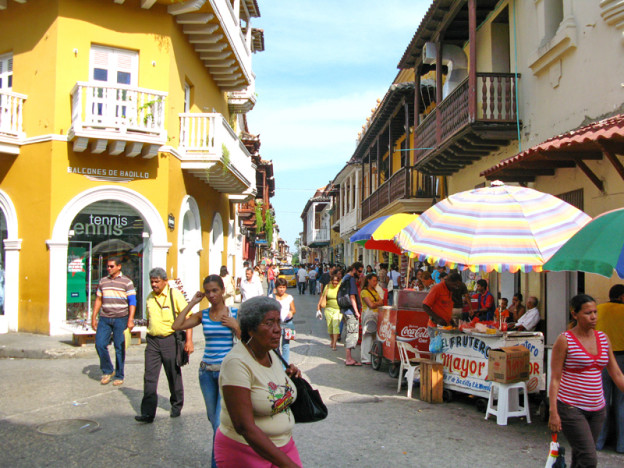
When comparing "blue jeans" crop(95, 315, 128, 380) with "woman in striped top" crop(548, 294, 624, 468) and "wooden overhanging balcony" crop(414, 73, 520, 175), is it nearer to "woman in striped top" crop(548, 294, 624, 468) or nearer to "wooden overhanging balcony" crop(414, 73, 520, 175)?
"woman in striped top" crop(548, 294, 624, 468)

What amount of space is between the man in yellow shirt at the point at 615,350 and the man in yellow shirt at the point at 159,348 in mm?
4517

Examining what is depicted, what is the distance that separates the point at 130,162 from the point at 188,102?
3363 mm

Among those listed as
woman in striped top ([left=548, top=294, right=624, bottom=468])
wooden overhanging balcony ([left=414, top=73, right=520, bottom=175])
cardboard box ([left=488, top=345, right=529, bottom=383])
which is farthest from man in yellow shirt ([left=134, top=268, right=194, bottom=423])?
wooden overhanging balcony ([left=414, top=73, right=520, bottom=175])

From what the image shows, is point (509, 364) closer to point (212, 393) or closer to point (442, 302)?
point (442, 302)

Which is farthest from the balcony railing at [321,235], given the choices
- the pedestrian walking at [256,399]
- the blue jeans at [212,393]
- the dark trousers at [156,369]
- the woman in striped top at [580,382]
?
the pedestrian walking at [256,399]

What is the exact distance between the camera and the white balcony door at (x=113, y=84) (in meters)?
12.4

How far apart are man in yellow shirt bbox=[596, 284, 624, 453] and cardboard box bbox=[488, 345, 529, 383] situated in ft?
3.53

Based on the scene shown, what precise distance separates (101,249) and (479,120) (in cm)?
904

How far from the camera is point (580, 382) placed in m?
4.39

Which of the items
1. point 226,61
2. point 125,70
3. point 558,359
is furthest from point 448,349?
point 226,61

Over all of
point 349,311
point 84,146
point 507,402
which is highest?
point 84,146

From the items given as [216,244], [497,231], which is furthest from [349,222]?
[497,231]

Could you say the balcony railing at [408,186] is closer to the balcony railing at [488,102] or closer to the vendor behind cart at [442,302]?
the balcony railing at [488,102]

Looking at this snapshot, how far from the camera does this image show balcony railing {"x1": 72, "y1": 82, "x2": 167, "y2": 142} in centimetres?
1220
